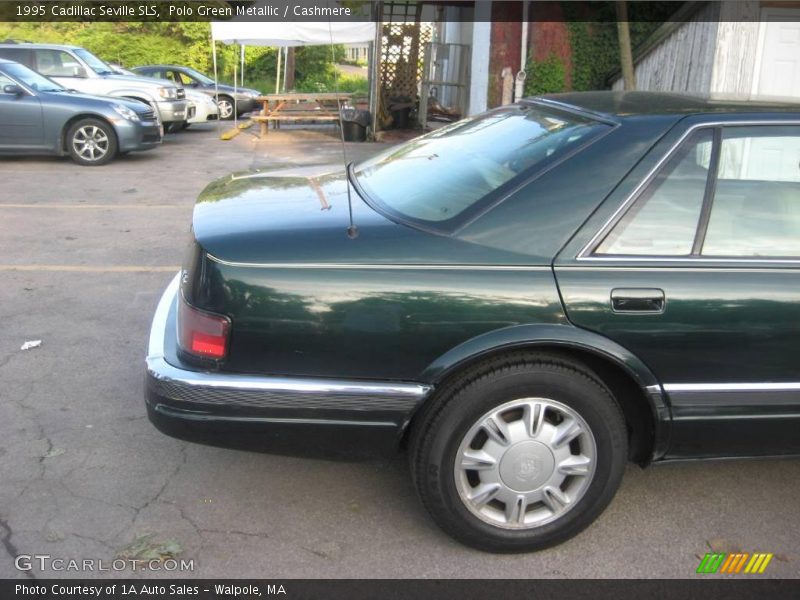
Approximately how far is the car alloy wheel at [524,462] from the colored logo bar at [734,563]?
1.82 feet

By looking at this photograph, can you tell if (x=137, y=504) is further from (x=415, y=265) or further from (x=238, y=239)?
(x=415, y=265)

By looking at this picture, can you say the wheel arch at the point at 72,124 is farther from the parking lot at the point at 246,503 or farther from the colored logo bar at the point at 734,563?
the colored logo bar at the point at 734,563

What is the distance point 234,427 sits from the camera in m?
2.88

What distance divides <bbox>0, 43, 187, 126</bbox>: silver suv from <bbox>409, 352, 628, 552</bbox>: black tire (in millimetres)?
12653

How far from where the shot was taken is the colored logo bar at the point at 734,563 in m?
3.02

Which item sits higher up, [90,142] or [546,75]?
[546,75]

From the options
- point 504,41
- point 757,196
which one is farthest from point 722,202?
point 504,41

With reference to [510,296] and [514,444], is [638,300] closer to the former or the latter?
[510,296]

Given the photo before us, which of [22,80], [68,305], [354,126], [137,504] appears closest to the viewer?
[137,504]

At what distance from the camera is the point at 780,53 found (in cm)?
1040

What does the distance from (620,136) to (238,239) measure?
1454 millimetres

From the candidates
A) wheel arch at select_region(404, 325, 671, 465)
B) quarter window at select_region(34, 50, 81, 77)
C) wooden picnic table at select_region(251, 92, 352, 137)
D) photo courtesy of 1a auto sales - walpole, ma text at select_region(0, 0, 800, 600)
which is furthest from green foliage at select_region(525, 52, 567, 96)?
→ wheel arch at select_region(404, 325, 671, 465)

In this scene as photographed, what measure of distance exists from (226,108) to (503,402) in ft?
65.4

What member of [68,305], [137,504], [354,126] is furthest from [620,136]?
[354,126]
